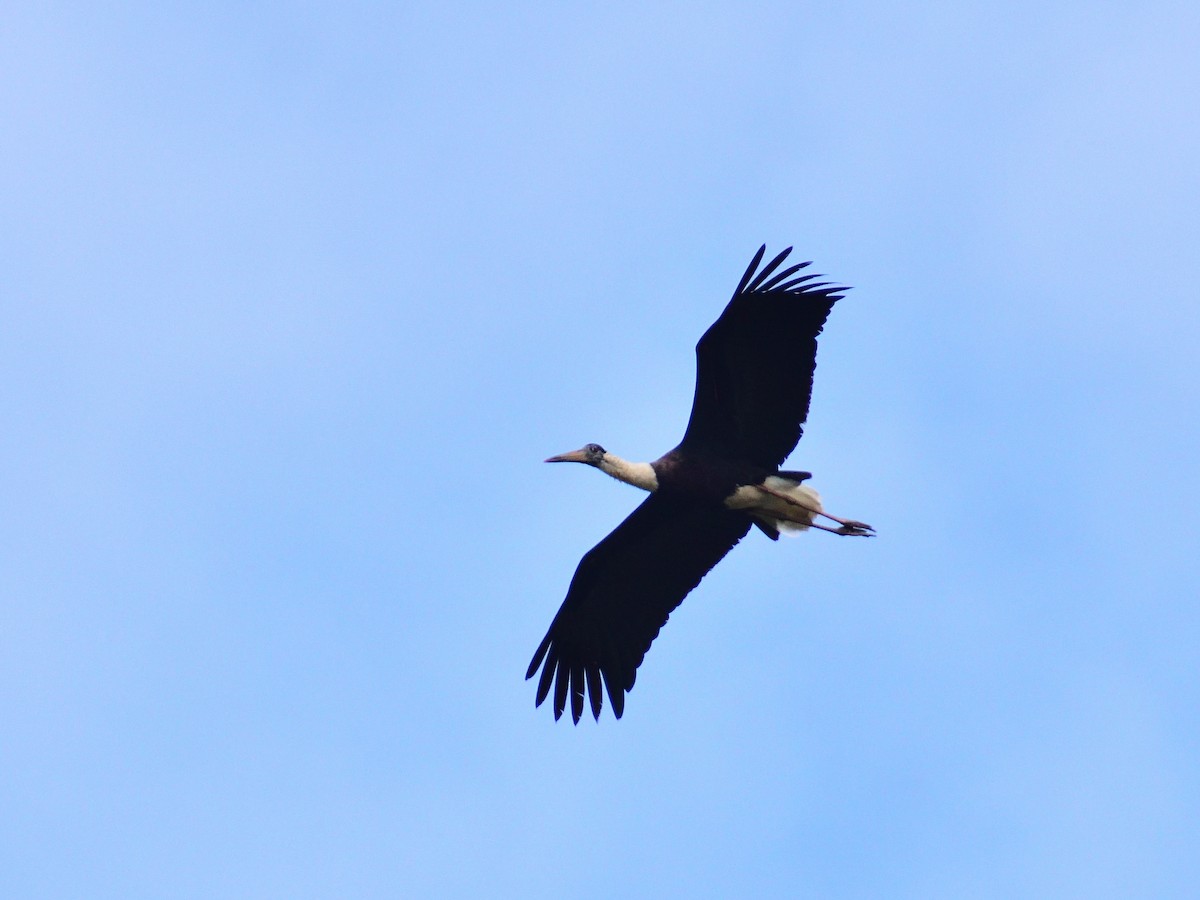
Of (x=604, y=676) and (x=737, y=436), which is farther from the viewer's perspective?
(x=604, y=676)

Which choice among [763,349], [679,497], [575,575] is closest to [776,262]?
[763,349]

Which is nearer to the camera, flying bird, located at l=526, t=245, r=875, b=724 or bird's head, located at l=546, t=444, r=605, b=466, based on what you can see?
flying bird, located at l=526, t=245, r=875, b=724

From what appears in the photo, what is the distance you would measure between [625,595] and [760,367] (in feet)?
8.68

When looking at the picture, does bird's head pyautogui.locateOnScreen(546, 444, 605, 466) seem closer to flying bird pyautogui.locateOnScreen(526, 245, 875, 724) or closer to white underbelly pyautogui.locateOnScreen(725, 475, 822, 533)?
flying bird pyautogui.locateOnScreen(526, 245, 875, 724)

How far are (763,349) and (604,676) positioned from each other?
3.49 meters

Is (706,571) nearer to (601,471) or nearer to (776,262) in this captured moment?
(601,471)

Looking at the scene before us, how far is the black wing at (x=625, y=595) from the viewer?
15.2 meters

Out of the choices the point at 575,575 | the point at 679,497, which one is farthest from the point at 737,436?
the point at 575,575

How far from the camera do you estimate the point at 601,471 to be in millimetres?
15414

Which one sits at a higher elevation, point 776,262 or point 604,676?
point 776,262

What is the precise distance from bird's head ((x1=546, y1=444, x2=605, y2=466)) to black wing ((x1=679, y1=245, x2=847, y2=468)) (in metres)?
1.04

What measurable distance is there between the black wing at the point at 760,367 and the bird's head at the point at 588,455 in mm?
1038

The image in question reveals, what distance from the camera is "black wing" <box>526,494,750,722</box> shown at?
49.9 ft

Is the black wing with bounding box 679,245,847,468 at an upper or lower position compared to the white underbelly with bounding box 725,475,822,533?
upper
